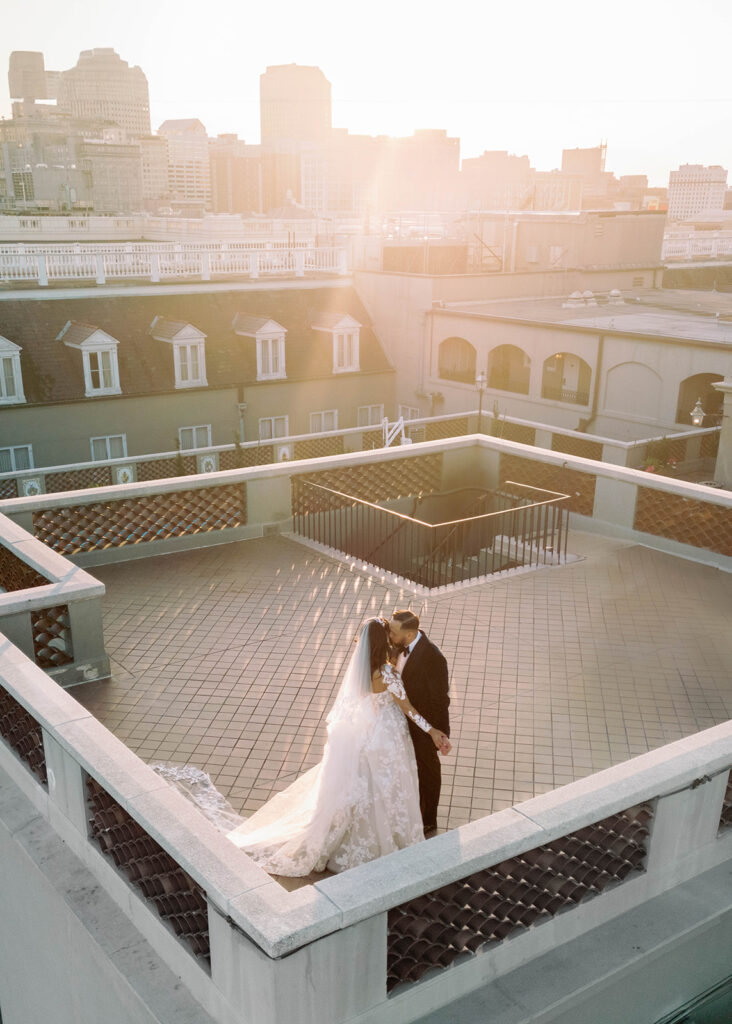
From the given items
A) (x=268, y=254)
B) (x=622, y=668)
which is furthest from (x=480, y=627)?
(x=268, y=254)

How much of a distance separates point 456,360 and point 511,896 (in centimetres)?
3329

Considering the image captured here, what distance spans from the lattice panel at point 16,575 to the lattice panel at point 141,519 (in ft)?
4.55

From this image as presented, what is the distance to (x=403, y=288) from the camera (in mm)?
37875

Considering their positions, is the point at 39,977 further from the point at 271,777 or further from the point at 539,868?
the point at 539,868

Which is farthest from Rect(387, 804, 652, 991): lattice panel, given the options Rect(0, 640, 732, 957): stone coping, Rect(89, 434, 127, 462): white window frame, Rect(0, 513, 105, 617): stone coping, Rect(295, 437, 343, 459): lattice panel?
Rect(89, 434, 127, 462): white window frame

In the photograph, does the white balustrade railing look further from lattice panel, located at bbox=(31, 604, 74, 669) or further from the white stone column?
lattice panel, located at bbox=(31, 604, 74, 669)

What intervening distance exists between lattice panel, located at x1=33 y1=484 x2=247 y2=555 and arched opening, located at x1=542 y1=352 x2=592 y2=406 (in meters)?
21.6

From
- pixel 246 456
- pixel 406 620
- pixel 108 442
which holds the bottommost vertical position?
pixel 108 442

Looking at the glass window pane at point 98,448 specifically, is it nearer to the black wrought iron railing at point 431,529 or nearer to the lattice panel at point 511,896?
the black wrought iron railing at point 431,529

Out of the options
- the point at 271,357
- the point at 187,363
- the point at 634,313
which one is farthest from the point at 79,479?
the point at 634,313

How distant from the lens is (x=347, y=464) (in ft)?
48.2

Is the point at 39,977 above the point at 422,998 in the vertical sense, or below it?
below

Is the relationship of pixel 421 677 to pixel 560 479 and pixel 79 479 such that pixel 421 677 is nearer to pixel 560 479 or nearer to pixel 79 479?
pixel 560 479

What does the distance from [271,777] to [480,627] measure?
3.94 m
